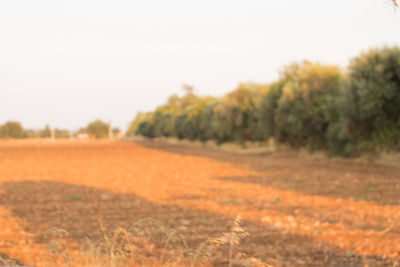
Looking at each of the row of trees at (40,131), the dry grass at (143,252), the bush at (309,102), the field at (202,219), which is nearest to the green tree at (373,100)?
the field at (202,219)

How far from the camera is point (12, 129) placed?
109562 millimetres

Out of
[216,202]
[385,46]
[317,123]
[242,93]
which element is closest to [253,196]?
[216,202]

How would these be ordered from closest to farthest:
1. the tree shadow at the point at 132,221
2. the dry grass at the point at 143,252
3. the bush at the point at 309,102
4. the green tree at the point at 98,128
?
1. the dry grass at the point at 143,252
2. the tree shadow at the point at 132,221
3. the bush at the point at 309,102
4. the green tree at the point at 98,128

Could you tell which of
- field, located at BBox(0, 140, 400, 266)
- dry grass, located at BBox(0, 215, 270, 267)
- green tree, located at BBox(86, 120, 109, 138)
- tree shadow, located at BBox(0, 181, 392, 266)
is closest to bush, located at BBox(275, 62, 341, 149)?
field, located at BBox(0, 140, 400, 266)

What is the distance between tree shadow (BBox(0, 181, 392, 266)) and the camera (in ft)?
20.4

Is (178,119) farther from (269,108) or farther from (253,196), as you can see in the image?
(253,196)

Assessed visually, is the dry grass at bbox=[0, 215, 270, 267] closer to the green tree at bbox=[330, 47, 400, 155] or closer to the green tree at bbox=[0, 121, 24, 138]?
the green tree at bbox=[330, 47, 400, 155]

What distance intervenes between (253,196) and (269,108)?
21296 millimetres

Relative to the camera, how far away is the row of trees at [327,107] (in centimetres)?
2023

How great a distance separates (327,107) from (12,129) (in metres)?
103

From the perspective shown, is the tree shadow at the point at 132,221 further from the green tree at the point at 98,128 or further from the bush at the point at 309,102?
the green tree at the point at 98,128

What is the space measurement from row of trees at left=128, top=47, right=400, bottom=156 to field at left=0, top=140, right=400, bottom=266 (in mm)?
3599

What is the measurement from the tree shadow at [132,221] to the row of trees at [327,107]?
13.7 m

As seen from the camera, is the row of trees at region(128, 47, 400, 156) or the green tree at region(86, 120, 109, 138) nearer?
the row of trees at region(128, 47, 400, 156)
